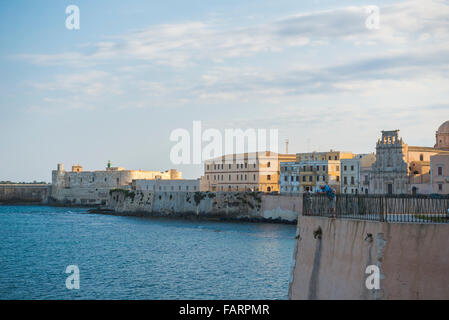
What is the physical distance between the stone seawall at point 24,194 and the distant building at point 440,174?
95.1 metres

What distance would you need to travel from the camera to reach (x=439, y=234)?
12164 mm

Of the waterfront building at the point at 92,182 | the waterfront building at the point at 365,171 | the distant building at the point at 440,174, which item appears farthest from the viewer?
the waterfront building at the point at 92,182

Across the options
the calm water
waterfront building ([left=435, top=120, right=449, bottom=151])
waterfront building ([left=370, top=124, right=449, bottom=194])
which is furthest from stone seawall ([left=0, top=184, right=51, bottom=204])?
waterfront building ([left=435, top=120, right=449, bottom=151])

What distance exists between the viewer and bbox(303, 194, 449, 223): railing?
567 inches

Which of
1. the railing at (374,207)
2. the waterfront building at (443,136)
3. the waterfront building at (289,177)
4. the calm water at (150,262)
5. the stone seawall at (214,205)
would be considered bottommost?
the calm water at (150,262)

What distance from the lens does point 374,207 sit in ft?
48.7

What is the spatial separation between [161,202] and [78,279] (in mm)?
56615

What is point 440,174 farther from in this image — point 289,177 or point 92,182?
point 92,182

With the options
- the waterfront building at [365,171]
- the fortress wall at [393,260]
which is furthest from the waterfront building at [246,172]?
the fortress wall at [393,260]

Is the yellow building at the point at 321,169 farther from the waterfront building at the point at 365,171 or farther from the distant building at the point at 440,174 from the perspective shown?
the distant building at the point at 440,174

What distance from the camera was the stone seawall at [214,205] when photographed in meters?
73.2

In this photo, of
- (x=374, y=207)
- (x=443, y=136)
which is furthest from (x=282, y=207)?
(x=374, y=207)

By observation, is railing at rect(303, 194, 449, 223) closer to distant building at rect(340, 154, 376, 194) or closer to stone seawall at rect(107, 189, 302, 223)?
stone seawall at rect(107, 189, 302, 223)

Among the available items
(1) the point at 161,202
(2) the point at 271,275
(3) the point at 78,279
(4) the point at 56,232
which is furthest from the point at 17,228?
(2) the point at 271,275
